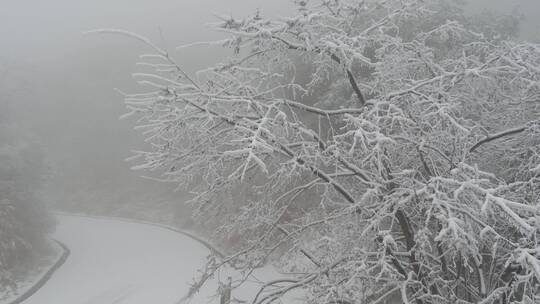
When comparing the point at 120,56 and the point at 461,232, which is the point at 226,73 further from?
the point at 120,56

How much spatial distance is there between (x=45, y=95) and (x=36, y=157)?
19548 millimetres

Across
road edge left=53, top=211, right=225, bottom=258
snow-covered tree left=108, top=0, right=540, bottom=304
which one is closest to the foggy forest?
snow-covered tree left=108, top=0, right=540, bottom=304

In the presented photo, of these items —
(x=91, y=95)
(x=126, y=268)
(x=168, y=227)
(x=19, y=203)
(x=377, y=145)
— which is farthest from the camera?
(x=91, y=95)

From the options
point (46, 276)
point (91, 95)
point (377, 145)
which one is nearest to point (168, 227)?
point (46, 276)

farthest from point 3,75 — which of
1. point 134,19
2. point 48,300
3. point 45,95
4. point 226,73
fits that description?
point 134,19

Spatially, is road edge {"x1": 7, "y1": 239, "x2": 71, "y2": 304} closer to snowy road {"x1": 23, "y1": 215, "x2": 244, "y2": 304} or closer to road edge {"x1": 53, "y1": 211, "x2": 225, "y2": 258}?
snowy road {"x1": 23, "y1": 215, "x2": 244, "y2": 304}

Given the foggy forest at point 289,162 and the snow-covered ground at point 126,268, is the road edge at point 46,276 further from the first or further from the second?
the snow-covered ground at point 126,268

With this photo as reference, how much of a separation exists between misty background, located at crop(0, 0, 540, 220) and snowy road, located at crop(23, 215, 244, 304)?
3.41m

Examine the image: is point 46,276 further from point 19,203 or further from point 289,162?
point 289,162

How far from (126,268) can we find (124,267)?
14cm

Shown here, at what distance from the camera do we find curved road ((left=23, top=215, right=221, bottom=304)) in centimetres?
1441

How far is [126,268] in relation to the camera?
17.1 m

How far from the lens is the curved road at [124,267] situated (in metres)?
14.4

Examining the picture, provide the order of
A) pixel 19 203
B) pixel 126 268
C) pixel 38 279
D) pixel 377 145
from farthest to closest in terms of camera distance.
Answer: pixel 19 203
pixel 126 268
pixel 38 279
pixel 377 145
